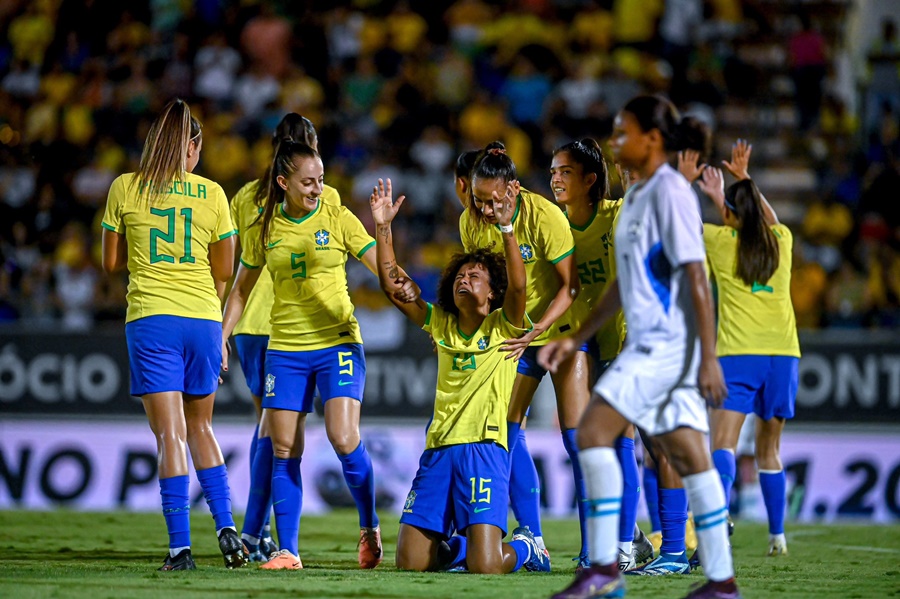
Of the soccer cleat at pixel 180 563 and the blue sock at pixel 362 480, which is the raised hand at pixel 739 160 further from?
the soccer cleat at pixel 180 563

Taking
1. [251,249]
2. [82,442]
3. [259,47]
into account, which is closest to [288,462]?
[251,249]

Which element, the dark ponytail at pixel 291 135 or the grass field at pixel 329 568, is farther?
the dark ponytail at pixel 291 135

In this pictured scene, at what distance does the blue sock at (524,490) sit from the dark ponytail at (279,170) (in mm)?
1899

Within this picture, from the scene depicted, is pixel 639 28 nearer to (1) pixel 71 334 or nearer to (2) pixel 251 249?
(1) pixel 71 334

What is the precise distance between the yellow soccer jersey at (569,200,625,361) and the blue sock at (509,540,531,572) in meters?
1.16

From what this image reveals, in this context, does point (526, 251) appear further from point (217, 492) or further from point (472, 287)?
point (217, 492)

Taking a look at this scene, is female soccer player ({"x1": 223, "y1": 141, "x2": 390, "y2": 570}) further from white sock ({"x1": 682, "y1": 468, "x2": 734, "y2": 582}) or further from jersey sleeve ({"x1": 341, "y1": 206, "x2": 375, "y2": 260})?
white sock ({"x1": 682, "y1": 468, "x2": 734, "y2": 582})

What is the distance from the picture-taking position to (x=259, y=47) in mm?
17297

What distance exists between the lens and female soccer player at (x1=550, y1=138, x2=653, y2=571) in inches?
266

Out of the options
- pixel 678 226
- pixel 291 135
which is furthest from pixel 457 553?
pixel 291 135

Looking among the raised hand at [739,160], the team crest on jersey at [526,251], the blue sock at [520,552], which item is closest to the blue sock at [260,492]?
the blue sock at [520,552]

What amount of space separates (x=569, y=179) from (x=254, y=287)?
220cm

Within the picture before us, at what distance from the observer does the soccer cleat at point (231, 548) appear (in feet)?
21.3

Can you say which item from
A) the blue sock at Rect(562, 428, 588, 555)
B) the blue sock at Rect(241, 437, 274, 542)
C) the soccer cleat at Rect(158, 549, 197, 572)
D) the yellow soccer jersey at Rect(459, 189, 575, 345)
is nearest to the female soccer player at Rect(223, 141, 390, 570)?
the blue sock at Rect(241, 437, 274, 542)
